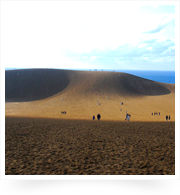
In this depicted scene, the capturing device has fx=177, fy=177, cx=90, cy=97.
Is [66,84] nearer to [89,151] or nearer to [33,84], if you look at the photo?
[33,84]

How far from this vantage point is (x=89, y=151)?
12.6 m

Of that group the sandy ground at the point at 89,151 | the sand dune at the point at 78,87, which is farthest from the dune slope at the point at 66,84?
the sandy ground at the point at 89,151

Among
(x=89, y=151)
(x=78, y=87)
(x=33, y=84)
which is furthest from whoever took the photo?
(x=33, y=84)

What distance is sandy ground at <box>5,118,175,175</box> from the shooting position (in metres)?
10.1

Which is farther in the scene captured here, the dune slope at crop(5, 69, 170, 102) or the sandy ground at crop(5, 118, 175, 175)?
A: the dune slope at crop(5, 69, 170, 102)

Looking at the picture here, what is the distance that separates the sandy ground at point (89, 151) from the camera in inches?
396

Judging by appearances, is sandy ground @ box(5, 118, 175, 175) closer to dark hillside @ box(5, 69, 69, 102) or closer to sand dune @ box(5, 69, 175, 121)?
sand dune @ box(5, 69, 175, 121)

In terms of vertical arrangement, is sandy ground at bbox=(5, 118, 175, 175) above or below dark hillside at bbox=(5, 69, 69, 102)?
below


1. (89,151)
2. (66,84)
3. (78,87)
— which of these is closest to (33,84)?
(66,84)

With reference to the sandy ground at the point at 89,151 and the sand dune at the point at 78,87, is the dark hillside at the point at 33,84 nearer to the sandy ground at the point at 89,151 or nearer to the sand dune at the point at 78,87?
the sand dune at the point at 78,87

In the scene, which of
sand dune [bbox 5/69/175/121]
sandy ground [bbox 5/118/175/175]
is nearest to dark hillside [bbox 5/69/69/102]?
sand dune [bbox 5/69/175/121]

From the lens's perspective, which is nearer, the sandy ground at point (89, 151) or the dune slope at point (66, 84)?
the sandy ground at point (89, 151)

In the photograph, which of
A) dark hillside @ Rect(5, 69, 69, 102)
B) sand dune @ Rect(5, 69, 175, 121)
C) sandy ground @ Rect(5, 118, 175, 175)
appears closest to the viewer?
sandy ground @ Rect(5, 118, 175, 175)

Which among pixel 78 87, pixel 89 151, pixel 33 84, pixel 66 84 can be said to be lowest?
pixel 89 151
